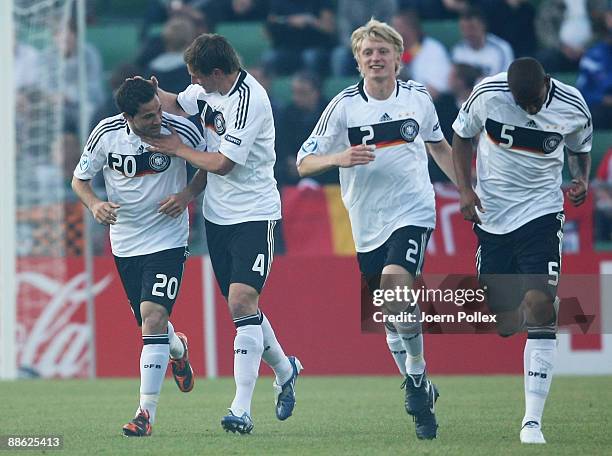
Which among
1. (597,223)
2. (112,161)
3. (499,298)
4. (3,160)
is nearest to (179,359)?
(112,161)

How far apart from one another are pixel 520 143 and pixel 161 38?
9.98m

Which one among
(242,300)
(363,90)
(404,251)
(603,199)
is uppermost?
(363,90)

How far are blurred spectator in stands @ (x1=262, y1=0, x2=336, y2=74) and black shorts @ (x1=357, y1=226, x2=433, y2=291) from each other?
9.63 meters

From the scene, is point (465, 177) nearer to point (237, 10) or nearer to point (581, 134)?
point (581, 134)

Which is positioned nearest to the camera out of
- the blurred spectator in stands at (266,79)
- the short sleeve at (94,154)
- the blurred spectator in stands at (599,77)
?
the short sleeve at (94,154)

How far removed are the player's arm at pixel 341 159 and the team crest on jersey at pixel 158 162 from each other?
94 centimetres

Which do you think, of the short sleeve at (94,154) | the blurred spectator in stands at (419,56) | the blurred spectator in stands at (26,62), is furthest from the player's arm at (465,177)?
the blurred spectator in stands at (419,56)

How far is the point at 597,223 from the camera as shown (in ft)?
49.4

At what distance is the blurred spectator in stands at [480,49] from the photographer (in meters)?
16.8

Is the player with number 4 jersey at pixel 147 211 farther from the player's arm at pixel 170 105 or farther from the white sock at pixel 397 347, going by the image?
the white sock at pixel 397 347

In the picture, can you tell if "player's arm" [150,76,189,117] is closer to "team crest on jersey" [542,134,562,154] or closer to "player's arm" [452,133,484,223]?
"player's arm" [452,133,484,223]

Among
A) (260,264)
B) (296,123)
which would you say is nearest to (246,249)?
(260,264)

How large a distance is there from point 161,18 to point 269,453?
12.5m

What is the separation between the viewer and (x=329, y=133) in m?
8.48
